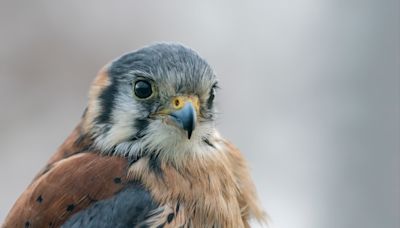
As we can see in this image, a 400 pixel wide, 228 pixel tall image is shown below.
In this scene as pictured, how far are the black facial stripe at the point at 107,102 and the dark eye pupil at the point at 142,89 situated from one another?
14 cm

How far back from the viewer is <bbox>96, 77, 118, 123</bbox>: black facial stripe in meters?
4.11

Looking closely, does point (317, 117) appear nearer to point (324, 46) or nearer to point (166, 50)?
point (324, 46)

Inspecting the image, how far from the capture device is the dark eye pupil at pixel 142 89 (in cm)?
403

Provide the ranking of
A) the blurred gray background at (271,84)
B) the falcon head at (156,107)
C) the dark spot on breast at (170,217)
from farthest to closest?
the blurred gray background at (271,84) < the falcon head at (156,107) < the dark spot on breast at (170,217)

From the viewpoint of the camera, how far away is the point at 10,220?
3920mm

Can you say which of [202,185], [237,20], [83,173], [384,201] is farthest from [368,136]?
[237,20]

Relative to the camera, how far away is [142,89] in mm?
4039

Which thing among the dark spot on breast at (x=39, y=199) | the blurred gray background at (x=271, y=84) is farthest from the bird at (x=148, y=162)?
the blurred gray background at (x=271, y=84)

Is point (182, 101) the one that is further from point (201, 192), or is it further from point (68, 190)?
point (68, 190)

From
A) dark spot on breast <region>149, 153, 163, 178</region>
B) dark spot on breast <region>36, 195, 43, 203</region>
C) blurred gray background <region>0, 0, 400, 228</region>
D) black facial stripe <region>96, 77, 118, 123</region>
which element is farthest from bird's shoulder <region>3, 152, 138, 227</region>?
Answer: blurred gray background <region>0, 0, 400, 228</region>

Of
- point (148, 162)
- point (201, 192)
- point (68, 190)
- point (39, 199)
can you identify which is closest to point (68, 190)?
point (68, 190)

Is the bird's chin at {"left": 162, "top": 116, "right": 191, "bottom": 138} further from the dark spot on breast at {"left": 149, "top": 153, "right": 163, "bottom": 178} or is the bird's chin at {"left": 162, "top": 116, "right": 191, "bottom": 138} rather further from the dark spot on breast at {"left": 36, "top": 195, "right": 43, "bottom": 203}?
the dark spot on breast at {"left": 36, "top": 195, "right": 43, "bottom": 203}

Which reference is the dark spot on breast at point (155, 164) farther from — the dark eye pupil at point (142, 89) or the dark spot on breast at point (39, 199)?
the dark spot on breast at point (39, 199)

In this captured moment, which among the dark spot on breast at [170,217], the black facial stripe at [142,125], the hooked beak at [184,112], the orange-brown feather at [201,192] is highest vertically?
the hooked beak at [184,112]
